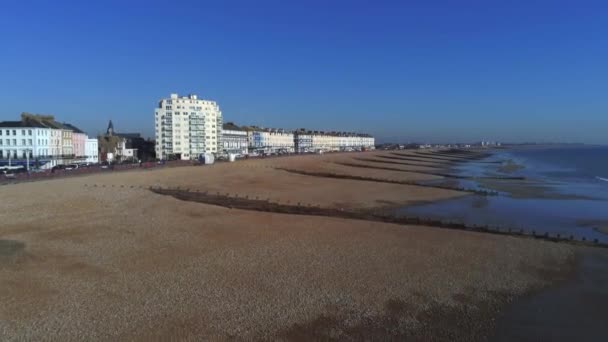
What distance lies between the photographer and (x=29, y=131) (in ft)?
191

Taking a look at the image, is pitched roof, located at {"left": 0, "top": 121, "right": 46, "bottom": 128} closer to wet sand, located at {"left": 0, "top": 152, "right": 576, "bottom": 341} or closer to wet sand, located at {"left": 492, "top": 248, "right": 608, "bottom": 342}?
wet sand, located at {"left": 0, "top": 152, "right": 576, "bottom": 341}

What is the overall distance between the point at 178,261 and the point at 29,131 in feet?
197

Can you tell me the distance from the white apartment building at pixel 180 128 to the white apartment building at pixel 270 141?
28753mm

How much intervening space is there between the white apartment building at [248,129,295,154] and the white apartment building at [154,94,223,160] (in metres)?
28.8

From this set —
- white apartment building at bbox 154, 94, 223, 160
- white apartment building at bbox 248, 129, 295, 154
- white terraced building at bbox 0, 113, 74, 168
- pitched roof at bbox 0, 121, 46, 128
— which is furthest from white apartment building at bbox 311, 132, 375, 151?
pitched roof at bbox 0, 121, 46, 128

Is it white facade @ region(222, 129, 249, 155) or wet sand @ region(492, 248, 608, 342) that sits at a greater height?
white facade @ region(222, 129, 249, 155)

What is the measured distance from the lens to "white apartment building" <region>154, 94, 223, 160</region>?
8875cm

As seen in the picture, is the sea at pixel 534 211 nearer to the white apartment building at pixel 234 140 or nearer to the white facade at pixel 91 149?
the white facade at pixel 91 149

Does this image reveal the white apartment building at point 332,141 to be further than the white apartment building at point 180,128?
Yes

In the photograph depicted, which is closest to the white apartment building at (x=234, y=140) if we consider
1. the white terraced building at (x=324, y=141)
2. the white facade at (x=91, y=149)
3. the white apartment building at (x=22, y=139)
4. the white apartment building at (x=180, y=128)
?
the white apartment building at (x=180, y=128)

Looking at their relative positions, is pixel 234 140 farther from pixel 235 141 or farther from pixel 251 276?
A: pixel 251 276

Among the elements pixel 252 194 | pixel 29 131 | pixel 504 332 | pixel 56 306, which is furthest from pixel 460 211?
pixel 29 131

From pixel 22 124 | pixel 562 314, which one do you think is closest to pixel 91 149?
pixel 22 124

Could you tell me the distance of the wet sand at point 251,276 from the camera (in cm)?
757
